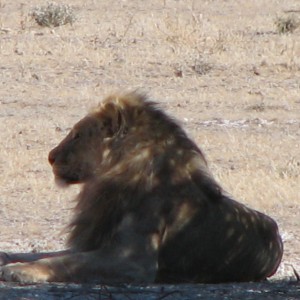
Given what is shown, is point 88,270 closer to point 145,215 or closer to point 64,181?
point 145,215

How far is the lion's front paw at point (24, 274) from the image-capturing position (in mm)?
6352

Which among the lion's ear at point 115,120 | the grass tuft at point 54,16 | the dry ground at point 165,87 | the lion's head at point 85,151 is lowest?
the dry ground at point 165,87

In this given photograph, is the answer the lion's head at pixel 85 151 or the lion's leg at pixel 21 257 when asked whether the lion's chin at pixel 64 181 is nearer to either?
the lion's head at pixel 85 151

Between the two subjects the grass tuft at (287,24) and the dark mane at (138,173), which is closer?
the dark mane at (138,173)

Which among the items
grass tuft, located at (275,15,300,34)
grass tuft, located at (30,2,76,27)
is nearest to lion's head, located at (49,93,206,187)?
grass tuft, located at (275,15,300,34)

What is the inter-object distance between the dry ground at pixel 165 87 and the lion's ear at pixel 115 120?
150cm

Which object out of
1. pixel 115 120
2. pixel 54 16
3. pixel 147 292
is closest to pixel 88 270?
pixel 147 292

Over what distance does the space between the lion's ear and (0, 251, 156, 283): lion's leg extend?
760 mm

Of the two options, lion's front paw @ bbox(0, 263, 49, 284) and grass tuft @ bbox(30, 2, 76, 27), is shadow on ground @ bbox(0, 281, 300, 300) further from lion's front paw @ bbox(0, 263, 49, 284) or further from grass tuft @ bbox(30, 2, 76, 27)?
grass tuft @ bbox(30, 2, 76, 27)

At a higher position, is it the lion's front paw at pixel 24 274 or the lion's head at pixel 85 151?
the lion's head at pixel 85 151

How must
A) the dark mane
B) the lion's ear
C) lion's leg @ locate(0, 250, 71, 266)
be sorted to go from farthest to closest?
lion's leg @ locate(0, 250, 71, 266), the lion's ear, the dark mane

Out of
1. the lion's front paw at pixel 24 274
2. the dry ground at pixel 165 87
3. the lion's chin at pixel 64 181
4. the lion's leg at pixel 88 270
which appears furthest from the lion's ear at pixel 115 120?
the dry ground at pixel 165 87

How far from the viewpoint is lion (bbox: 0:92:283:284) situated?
6387 mm

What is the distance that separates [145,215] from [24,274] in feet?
2.35
